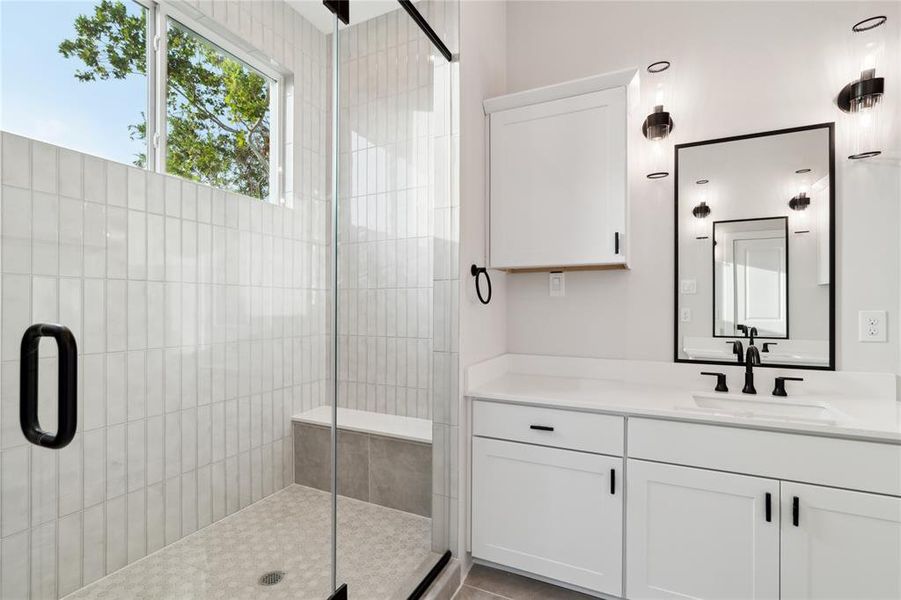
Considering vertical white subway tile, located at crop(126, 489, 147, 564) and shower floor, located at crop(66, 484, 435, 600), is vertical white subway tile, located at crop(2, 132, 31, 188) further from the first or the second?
shower floor, located at crop(66, 484, 435, 600)

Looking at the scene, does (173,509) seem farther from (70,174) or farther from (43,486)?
(70,174)

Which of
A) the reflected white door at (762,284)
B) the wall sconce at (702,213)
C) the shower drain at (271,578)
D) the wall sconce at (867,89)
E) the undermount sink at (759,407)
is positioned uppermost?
the wall sconce at (867,89)

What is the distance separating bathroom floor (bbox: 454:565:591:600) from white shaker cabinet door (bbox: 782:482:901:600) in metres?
0.76

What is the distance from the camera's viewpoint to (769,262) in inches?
73.7

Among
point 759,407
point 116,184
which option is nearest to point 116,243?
point 116,184

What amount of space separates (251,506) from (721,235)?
2.19 metres

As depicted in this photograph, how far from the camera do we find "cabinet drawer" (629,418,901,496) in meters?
1.29

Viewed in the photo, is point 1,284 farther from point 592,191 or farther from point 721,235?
point 721,235

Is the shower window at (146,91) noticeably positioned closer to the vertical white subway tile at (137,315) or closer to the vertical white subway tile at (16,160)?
the vertical white subway tile at (16,160)

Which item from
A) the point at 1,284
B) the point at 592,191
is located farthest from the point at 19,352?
the point at 592,191

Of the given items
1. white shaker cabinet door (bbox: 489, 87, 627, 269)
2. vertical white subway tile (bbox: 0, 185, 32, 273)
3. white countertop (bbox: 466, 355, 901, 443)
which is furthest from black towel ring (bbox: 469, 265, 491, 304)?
vertical white subway tile (bbox: 0, 185, 32, 273)

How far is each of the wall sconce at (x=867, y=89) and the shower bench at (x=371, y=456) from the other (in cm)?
212

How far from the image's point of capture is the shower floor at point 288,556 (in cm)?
111

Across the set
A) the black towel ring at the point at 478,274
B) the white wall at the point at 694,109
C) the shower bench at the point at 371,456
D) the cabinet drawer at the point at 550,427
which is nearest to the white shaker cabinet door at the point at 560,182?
the black towel ring at the point at 478,274
